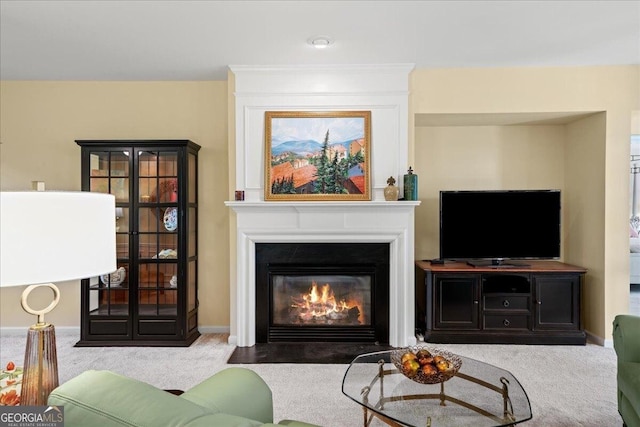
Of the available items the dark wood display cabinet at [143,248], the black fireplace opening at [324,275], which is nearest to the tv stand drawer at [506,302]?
the black fireplace opening at [324,275]

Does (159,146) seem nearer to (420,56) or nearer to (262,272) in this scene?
(262,272)

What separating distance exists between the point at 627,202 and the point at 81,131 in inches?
209

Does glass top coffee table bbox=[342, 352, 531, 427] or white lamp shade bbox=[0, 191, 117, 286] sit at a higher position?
white lamp shade bbox=[0, 191, 117, 286]

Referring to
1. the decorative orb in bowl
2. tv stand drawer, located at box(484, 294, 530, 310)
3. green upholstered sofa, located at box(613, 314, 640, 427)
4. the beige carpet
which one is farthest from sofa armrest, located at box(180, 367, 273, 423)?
tv stand drawer, located at box(484, 294, 530, 310)

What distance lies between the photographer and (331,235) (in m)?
3.64

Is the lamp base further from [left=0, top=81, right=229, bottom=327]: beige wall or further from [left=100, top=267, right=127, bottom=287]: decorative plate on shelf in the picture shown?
[left=0, top=81, right=229, bottom=327]: beige wall

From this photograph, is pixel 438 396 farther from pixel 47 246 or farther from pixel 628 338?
pixel 47 246

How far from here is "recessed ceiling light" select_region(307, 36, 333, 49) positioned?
121 inches

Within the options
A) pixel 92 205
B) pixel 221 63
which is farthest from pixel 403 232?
pixel 92 205

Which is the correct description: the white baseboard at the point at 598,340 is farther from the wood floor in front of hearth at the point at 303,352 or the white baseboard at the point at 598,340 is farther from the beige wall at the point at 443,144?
the wood floor in front of hearth at the point at 303,352

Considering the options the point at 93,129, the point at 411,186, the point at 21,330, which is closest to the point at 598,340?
the point at 411,186

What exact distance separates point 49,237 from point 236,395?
730mm

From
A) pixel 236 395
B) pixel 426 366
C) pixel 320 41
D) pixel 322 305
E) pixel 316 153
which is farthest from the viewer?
pixel 322 305

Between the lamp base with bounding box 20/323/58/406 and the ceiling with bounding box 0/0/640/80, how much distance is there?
2.21m
